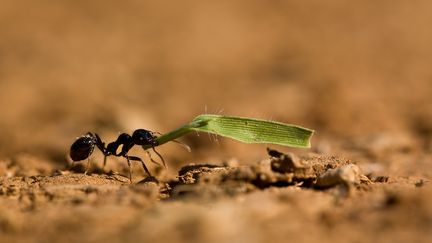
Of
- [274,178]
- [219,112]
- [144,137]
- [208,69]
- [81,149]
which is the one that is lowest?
[274,178]

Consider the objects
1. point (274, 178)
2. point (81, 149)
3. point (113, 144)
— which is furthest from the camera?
point (113, 144)

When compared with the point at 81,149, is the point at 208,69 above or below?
above

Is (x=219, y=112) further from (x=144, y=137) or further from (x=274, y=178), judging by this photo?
(x=274, y=178)

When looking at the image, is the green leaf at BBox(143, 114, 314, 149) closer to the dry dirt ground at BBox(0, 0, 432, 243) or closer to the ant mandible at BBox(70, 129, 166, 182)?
the dry dirt ground at BBox(0, 0, 432, 243)

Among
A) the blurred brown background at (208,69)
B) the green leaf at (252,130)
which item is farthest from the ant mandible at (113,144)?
the blurred brown background at (208,69)

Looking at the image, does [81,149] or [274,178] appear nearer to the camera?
[274,178]

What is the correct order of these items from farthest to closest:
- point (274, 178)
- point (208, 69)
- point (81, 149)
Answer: point (208, 69) → point (81, 149) → point (274, 178)

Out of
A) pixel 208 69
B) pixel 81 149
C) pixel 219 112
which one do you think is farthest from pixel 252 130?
pixel 208 69

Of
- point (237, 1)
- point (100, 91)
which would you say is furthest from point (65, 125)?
point (237, 1)
